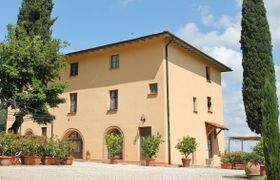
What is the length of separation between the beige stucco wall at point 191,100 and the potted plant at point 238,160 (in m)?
3.49

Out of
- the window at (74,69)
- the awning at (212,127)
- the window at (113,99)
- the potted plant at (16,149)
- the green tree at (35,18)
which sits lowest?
the potted plant at (16,149)

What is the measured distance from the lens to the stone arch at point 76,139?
2888cm

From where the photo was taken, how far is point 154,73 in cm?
2592

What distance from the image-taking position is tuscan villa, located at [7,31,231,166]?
2561 cm

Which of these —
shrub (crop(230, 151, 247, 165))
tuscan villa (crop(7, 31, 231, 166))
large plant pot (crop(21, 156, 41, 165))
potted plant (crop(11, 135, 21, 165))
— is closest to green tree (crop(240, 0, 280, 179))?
shrub (crop(230, 151, 247, 165))

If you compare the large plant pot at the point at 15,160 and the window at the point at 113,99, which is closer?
the large plant pot at the point at 15,160

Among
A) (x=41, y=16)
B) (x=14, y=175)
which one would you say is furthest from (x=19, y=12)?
(x=14, y=175)

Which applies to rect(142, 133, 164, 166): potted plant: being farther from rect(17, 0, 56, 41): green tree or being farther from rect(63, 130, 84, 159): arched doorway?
rect(17, 0, 56, 41): green tree

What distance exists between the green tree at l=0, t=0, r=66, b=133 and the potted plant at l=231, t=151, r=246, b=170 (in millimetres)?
10103

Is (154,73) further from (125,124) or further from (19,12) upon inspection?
(19,12)

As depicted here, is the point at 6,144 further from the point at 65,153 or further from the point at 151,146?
the point at 151,146

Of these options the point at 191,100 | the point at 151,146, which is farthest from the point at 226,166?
the point at 191,100

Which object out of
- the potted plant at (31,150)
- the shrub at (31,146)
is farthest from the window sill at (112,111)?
the potted plant at (31,150)

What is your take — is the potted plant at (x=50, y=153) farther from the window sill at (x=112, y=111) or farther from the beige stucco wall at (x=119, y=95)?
the window sill at (x=112, y=111)
